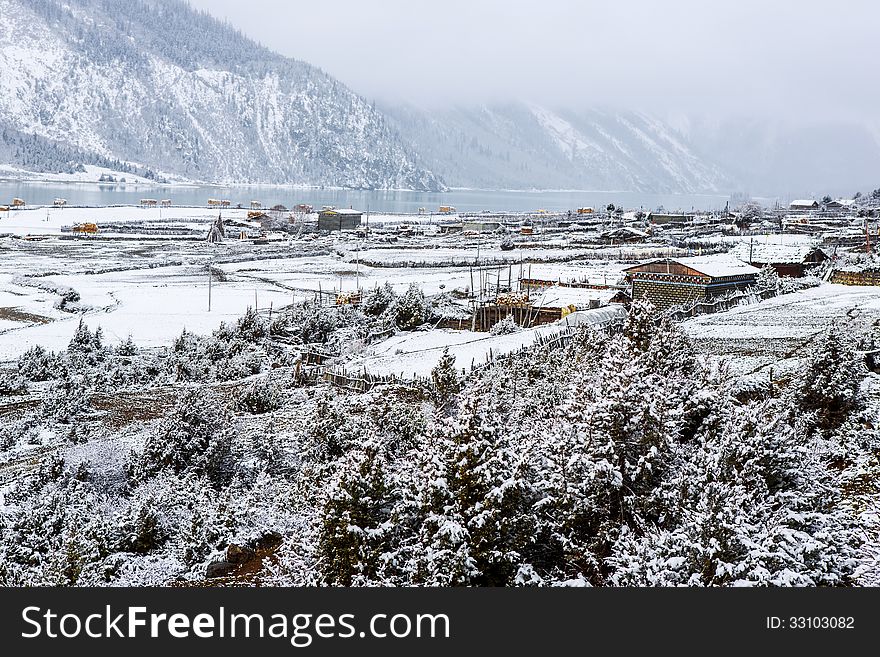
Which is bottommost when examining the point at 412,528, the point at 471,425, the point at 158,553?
the point at 158,553

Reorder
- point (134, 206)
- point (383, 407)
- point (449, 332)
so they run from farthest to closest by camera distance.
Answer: point (134, 206)
point (449, 332)
point (383, 407)

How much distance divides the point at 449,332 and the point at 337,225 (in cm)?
7197

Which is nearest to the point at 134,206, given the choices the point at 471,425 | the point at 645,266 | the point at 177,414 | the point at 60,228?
the point at 60,228

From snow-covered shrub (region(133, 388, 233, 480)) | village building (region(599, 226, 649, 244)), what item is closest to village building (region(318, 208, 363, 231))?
village building (region(599, 226, 649, 244))

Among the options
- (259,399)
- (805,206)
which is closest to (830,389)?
(259,399)

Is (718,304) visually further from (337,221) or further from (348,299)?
(337,221)

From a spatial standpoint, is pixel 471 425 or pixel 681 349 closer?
pixel 471 425

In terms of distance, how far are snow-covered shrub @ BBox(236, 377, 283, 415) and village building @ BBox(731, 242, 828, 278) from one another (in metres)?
31.2

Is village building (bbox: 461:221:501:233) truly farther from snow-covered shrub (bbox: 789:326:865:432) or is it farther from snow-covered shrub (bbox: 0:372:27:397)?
snow-covered shrub (bbox: 789:326:865:432)

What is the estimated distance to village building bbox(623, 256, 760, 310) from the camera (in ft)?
120

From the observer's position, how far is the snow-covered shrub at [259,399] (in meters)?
21.6

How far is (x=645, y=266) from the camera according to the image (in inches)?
1543

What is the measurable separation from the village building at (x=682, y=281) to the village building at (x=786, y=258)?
8.45 meters

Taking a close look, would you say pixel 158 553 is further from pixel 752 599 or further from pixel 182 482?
pixel 752 599
